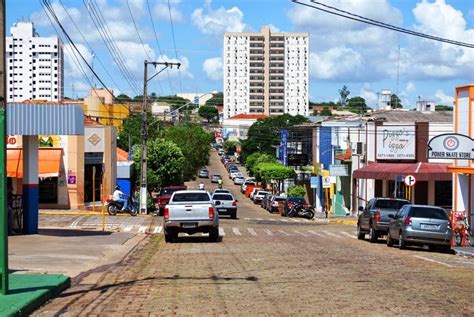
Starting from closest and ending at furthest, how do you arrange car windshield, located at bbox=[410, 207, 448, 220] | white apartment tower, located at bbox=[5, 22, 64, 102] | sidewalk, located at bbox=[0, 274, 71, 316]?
sidewalk, located at bbox=[0, 274, 71, 316] < car windshield, located at bbox=[410, 207, 448, 220] < white apartment tower, located at bbox=[5, 22, 64, 102]

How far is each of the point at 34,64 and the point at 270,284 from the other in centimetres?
8611

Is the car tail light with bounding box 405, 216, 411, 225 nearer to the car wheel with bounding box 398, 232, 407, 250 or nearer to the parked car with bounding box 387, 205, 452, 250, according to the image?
the parked car with bounding box 387, 205, 452, 250

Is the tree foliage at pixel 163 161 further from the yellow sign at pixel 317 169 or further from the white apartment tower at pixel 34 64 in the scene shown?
the white apartment tower at pixel 34 64

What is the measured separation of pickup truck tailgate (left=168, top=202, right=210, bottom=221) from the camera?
27.4 metres

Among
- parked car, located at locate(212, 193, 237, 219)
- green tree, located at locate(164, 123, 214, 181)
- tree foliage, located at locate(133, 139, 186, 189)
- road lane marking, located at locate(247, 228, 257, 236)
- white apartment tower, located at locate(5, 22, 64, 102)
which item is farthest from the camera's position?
green tree, located at locate(164, 123, 214, 181)

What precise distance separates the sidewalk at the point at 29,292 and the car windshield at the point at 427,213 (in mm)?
15008

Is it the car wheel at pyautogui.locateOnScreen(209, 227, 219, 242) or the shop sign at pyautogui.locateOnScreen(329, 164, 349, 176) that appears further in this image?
the shop sign at pyautogui.locateOnScreen(329, 164, 349, 176)

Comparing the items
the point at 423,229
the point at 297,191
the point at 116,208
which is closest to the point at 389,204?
the point at 423,229

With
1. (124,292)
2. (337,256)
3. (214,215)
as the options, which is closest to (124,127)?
(214,215)

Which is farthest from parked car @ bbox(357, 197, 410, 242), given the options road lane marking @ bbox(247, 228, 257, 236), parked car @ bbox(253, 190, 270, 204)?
parked car @ bbox(253, 190, 270, 204)

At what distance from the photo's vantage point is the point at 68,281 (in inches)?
581

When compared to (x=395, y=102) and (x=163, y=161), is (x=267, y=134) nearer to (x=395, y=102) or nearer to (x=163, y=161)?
(x=395, y=102)

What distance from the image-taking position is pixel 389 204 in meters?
31.5

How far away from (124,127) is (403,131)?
185 feet
